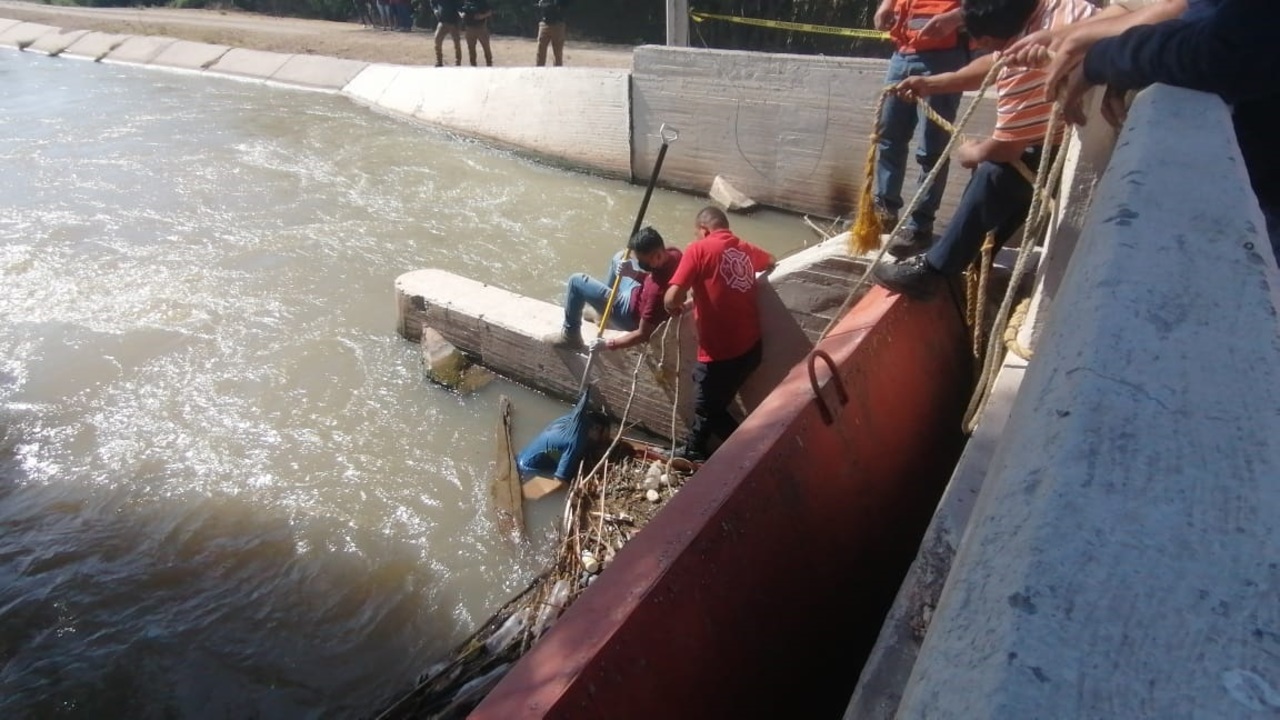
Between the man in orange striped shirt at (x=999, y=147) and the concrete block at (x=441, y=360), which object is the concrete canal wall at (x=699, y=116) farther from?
the concrete block at (x=441, y=360)

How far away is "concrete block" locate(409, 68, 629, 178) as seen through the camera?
33.0 feet

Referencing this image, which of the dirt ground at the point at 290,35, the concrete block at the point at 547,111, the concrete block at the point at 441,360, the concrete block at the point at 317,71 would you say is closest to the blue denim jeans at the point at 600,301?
the concrete block at the point at 441,360

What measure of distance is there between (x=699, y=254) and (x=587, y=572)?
6.02 feet

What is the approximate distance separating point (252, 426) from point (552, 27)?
8.92 meters

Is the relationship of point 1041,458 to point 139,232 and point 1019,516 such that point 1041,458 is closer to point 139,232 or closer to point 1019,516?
point 1019,516

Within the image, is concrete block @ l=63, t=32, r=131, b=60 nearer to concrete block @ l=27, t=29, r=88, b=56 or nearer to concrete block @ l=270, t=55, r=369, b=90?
concrete block @ l=27, t=29, r=88, b=56

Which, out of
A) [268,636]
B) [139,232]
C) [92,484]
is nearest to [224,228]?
[139,232]

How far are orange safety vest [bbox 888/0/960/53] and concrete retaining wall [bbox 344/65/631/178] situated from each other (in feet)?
15.6

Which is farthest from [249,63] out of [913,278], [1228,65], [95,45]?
[1228,65]

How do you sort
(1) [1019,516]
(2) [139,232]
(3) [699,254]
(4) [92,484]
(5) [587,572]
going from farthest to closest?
(2) [139,232]
(4) [92,484]
(3) [699,254]
(5) [587,572]
(1) [1019,516]

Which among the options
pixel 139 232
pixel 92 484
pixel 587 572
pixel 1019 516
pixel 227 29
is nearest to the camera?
pixel 1019 516

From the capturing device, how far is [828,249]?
478 cm

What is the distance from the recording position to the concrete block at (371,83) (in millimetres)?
14242

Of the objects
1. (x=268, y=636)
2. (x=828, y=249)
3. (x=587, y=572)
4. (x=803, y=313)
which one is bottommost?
(x=268, y=636)
